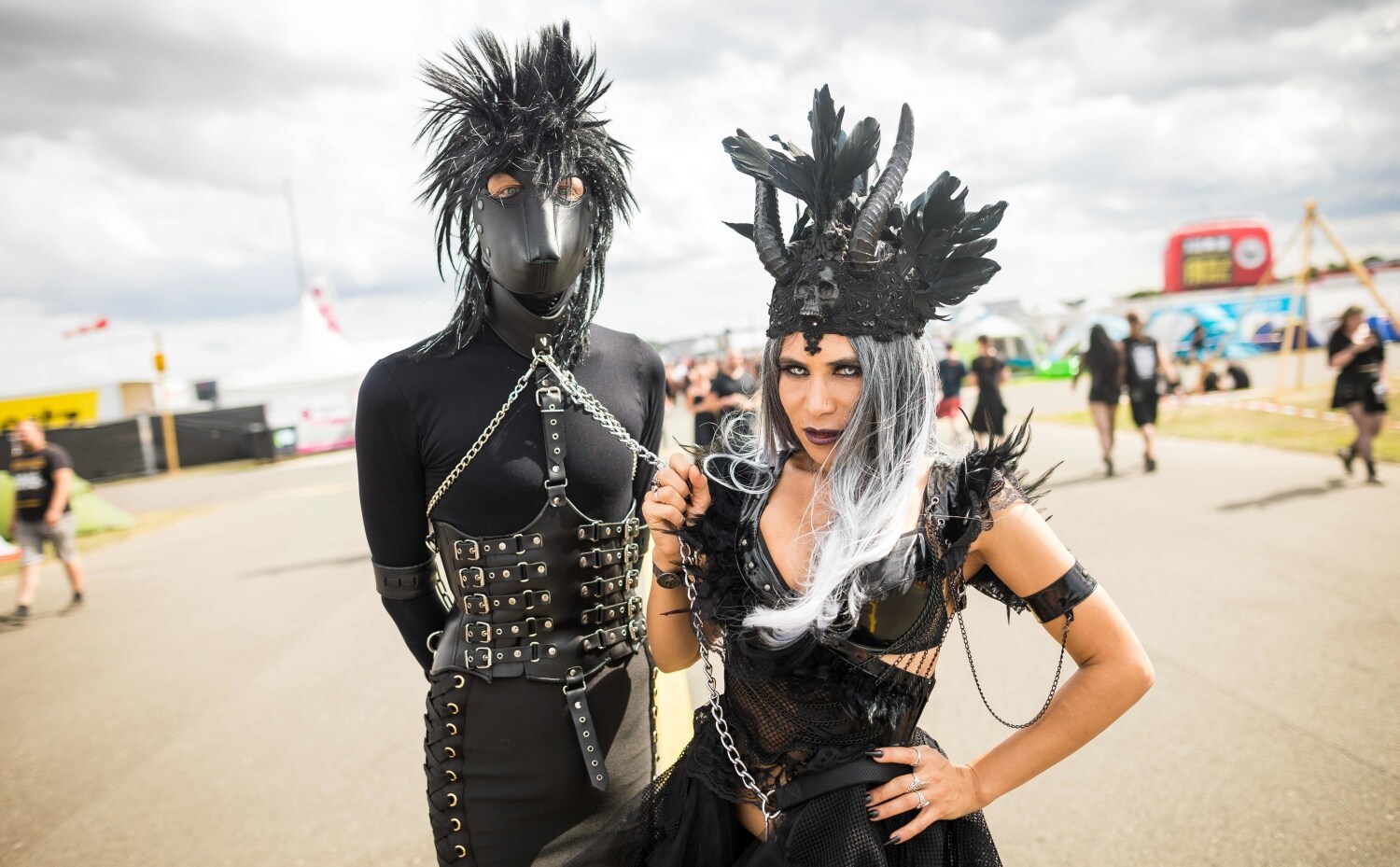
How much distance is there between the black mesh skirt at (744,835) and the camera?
1.43 metres

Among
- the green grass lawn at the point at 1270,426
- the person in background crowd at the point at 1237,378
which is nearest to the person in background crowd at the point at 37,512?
the green grass lawn at the point at 1270,426

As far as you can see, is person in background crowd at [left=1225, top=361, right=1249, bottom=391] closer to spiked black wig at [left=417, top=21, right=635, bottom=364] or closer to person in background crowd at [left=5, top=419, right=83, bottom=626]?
spiked black wig at [left=417, top=21, right=635, bottom=364]

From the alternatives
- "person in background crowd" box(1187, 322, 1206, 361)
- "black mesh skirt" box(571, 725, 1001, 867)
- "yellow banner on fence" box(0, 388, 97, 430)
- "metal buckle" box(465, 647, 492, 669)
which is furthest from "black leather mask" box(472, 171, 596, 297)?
"yellow banner on fence" box(0, 388, 97, 430)

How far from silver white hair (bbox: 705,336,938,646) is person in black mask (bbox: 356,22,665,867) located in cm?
47

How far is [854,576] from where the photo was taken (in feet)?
4.80

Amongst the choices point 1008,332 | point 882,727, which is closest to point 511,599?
point 882,727

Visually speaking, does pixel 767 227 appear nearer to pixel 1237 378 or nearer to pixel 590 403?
pixel 590 403

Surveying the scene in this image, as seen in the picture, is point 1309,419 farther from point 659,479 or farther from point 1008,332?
point 1008,332

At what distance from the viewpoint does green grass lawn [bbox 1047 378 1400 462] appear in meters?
11.0

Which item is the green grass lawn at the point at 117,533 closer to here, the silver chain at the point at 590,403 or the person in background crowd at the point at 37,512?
the person in background crowd at the point at 37,512

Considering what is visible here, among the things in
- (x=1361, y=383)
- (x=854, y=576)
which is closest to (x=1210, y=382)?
(x=1361, y=383)

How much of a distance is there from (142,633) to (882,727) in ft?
25.0

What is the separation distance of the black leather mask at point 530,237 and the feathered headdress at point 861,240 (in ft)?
1.49

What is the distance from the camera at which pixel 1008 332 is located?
33281 mm
